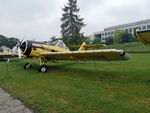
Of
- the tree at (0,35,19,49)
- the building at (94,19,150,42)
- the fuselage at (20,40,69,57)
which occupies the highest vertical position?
the building at (94,19,150,42)

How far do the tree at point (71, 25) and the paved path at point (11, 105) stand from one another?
3814cm

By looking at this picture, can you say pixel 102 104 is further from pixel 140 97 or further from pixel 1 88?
pixel 1 88

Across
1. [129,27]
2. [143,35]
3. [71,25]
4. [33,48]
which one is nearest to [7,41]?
[71,25]

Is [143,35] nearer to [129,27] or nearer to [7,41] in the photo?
[7,41]

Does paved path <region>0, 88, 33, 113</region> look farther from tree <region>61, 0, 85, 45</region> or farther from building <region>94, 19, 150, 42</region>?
building <region>94, 19, 150, 42</region>

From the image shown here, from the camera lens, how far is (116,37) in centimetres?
6994

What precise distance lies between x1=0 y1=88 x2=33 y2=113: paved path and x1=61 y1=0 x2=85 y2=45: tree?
38140 millimetres

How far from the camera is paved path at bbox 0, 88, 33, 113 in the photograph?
364 cm

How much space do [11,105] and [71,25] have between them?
139ft

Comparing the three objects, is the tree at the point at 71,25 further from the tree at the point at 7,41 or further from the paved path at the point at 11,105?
the tree at the point at 7,41

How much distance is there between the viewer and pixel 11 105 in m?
3.99

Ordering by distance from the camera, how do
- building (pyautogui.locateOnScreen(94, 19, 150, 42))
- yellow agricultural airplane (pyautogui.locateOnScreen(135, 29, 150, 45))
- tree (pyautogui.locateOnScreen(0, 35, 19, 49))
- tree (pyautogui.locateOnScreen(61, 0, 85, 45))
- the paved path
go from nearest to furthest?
the paved path
yellow agricultural airplane (pyautogui.locateOnScreen(135, 29, 150, 45))
tree (pyautogui.locateOnScreen(61, 0, 85, 45))
tree (pyautogui.locateOnScreen(0, 35, 19, 49))
building (pyautogui.locateOnScreen(94, 19, 150, 42))

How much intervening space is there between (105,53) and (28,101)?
14.1 ft

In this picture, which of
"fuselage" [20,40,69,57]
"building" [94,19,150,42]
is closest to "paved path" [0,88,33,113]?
"fuselage" [20,40,69,57]
